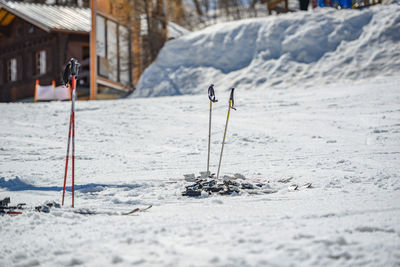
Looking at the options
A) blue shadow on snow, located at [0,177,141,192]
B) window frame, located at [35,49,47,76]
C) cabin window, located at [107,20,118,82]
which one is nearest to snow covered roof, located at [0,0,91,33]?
Answer: window frame, located at [35,49,47,76]

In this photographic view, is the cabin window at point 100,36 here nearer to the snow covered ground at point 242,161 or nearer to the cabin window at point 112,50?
the cabin window at point 112,50

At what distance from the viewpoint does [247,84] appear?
13.7 metres

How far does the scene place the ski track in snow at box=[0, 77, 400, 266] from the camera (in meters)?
2.52

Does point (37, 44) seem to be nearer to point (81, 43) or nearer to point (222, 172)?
point (81, 43)

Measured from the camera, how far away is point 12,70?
2089 cm

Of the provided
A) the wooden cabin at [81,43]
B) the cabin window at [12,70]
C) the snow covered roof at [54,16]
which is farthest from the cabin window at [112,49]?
the cabin window at [12,70]

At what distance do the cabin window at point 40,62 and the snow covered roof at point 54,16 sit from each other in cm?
168

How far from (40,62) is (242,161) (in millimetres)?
16574

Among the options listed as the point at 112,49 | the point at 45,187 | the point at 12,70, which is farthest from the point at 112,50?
the point at 45,187

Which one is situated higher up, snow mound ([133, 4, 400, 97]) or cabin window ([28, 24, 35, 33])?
cabin window ([28, 24, 35, 33])

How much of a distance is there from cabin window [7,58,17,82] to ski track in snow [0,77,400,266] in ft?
33.0

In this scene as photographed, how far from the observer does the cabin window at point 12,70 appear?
20703mm

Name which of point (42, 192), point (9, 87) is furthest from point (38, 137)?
point (9, 87)

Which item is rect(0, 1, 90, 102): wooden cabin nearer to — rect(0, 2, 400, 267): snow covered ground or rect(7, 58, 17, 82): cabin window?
rect(7, 58, 17, 82): cabin window
